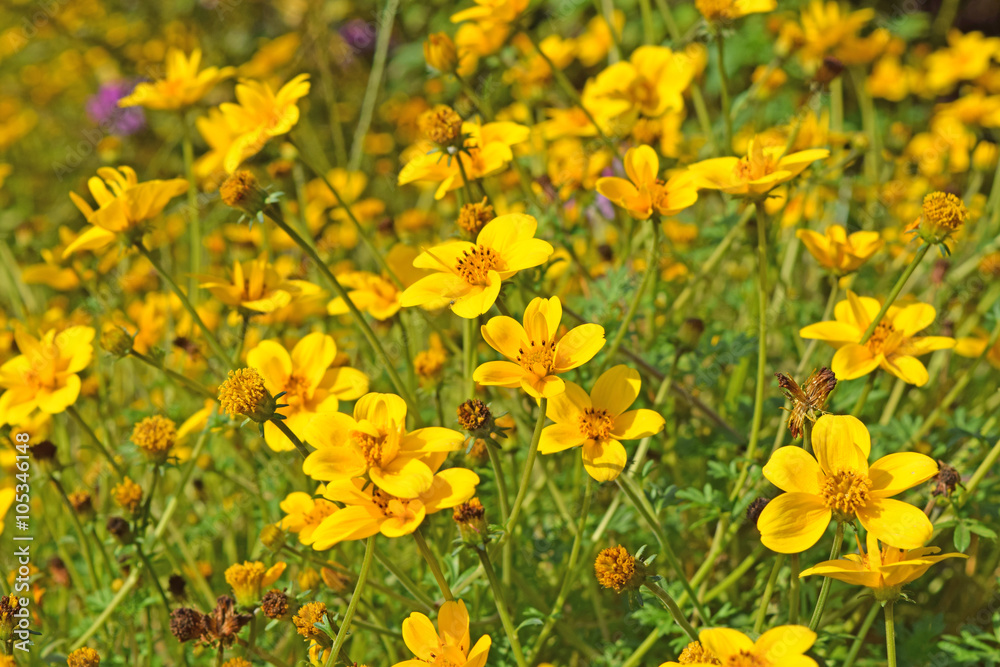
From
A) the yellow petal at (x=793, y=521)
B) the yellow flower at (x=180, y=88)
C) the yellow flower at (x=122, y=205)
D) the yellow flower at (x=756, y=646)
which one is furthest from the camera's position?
the yellow flower at (x=180, y=88)

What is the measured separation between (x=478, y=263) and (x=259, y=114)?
0.85 metres

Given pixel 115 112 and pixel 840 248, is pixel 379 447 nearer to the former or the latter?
pixel 840 248

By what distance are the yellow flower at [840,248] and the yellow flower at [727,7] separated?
592mm

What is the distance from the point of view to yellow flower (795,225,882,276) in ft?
5.05

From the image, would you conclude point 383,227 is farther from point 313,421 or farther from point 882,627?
point 882,627

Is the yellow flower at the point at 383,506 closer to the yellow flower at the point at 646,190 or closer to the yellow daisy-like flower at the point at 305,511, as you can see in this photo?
the yellow daisy-like flower at the point at 305,511

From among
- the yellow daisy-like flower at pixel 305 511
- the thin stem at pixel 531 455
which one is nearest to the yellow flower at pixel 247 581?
the yellow daisy-like flower at pixel 305 511

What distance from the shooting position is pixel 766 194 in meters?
1.45

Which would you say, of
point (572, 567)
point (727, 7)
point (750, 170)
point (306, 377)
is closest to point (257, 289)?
point (306, 377)

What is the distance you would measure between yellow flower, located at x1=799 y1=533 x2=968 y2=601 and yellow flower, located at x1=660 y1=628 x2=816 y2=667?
0.08 meters

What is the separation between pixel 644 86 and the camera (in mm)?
2092

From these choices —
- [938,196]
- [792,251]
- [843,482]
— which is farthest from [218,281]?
[792,251]

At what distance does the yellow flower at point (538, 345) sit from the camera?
118 cm

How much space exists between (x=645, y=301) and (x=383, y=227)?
0.77 meters
